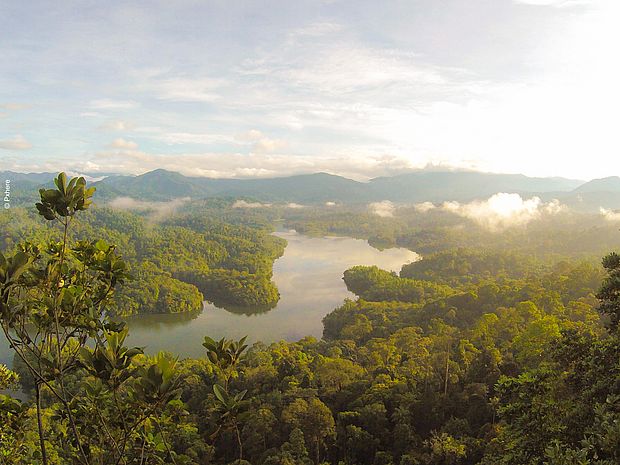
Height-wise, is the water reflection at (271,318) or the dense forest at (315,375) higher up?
the dense forest at (315,375)

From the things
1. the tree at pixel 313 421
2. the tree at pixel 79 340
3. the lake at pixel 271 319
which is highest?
the tree at pixel 79 340

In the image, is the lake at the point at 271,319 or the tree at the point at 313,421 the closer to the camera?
the tree at the point at 313,421

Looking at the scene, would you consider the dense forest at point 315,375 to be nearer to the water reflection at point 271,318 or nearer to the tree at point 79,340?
the tree at point 79,340

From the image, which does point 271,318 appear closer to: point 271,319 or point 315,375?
point 271,319

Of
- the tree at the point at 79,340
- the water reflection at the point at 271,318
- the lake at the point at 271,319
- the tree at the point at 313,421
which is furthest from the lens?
the water reflection at the point at 271,318

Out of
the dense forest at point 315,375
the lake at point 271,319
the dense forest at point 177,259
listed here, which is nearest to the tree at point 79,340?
the dense forest at point 315,375

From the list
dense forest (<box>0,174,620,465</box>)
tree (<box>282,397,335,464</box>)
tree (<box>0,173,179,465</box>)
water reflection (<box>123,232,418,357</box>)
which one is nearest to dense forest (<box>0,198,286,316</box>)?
dense forest (<box>0,174,620,465</box>)

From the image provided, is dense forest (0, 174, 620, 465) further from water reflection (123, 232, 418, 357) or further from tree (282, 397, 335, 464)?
water reflection (123, 232, 418, 357)

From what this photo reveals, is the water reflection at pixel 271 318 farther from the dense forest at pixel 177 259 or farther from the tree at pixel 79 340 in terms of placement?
the tree at pixel 79 340

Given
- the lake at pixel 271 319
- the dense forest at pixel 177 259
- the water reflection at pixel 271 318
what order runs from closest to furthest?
the lake at pixel 271 319 < the water reflection at pixel 271 318 < the dense forest at pixel 177 259
